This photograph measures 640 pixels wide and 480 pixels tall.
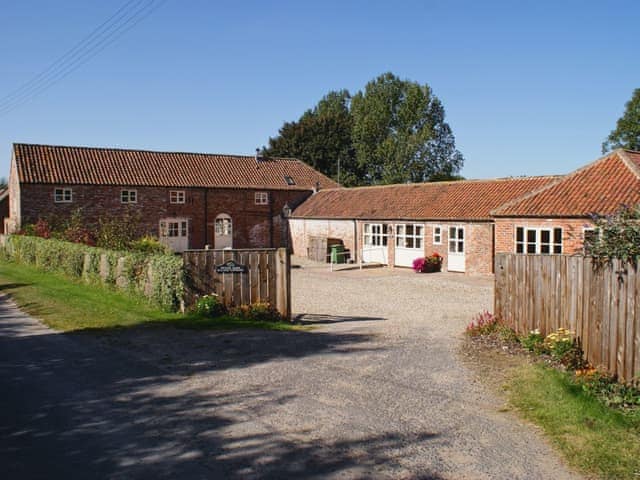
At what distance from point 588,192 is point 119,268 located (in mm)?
16536

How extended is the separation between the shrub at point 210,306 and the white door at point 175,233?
84.9ft

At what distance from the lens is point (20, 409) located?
667 centimetres

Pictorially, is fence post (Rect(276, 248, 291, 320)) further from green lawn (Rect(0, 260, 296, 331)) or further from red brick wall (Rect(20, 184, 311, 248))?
red brick wall (Rect(20, 184, 311, 248))

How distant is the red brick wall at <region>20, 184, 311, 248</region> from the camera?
114 ft

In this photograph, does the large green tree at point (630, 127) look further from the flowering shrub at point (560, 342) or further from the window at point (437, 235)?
the flowering shrub at point (560, 342)

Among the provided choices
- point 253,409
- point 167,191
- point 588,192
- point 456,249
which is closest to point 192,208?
point 167,191

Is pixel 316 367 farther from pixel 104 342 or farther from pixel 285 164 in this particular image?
pixel 285 164

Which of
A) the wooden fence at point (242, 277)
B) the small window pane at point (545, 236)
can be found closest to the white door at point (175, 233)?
the small window pane at point (545, 236)

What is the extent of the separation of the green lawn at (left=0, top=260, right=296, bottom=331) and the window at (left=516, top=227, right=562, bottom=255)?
13065mm

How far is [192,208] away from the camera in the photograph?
129 feet

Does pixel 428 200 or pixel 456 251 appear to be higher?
pixel 428 200

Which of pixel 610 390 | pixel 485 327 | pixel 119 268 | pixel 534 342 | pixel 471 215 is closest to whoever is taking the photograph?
pixel 610 390

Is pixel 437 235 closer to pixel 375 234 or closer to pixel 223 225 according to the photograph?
pixel 375 234

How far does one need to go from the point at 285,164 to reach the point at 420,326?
34542 millimetres
